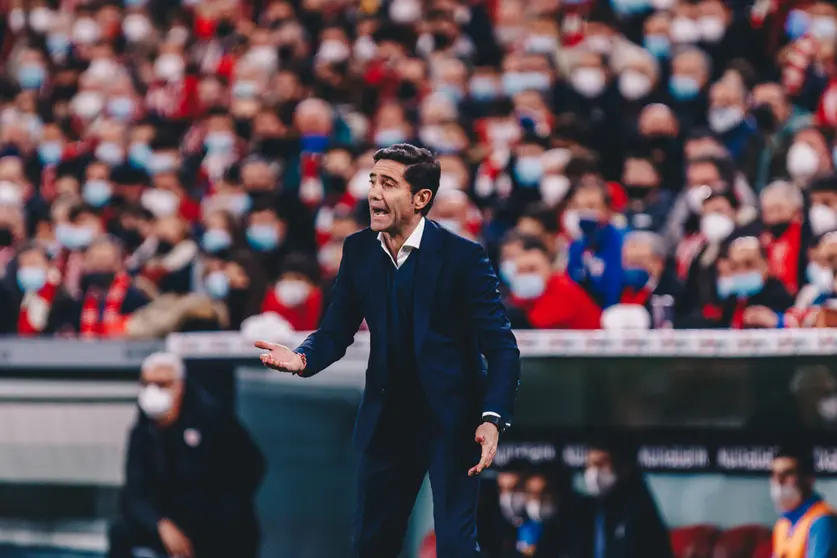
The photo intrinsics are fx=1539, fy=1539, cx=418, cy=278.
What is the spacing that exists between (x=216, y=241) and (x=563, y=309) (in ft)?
9.91

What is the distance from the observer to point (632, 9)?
11.5m

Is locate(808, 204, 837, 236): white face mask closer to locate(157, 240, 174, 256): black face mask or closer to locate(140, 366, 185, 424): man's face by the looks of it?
locate(140, 366, 185, 424): man's face

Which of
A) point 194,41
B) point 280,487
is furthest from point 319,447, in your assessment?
point 194,41

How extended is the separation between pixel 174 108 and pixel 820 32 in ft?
19.1

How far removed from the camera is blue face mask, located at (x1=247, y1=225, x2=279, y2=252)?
1050cm

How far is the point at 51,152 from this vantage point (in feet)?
46.0

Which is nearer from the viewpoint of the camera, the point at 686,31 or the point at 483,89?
the point at 686,31

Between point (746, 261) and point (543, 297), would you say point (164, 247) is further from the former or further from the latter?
point (746, 261)

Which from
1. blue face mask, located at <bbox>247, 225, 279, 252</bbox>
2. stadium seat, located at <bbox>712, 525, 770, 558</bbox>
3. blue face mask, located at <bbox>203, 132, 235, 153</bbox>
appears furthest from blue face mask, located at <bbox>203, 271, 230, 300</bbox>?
stadium seat, located at <bbox>712, 525, 770, 558</bbox>

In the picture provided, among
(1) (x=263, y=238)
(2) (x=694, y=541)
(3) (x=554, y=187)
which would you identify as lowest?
(2) (x=694, y=541)

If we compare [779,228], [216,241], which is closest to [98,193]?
[216,241]

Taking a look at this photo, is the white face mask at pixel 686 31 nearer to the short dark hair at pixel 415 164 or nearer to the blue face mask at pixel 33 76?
the short dark hair at pixel 415 164

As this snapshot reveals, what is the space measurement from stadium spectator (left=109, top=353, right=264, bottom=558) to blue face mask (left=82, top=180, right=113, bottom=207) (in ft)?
13.8

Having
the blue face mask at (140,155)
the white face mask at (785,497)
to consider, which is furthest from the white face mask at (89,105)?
the white face mask at (785,497)
